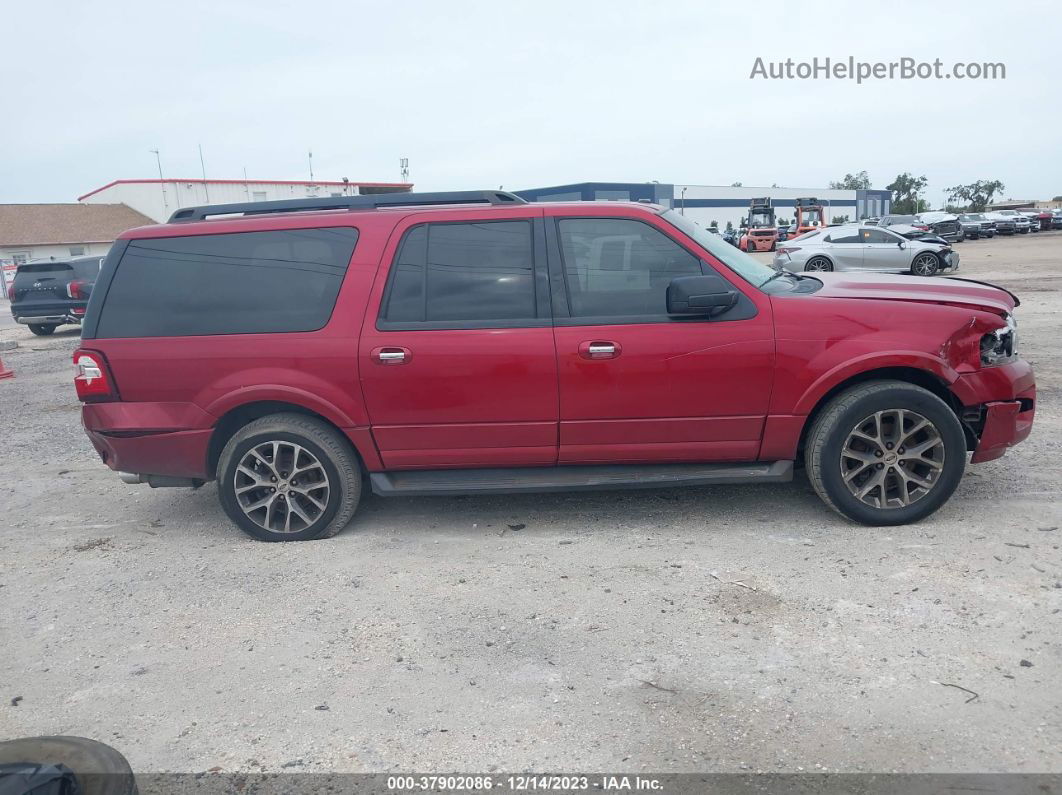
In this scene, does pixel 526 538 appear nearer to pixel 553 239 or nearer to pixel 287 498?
pixel 287 498

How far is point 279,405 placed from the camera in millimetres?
4668

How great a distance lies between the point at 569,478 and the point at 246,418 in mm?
1969

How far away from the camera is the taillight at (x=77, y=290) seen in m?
16.5

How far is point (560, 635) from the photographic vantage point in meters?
3.46

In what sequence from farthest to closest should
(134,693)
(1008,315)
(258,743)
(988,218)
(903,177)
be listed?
(903,177)
(988,218)
(1008,315)
(134,693)
(258,743)

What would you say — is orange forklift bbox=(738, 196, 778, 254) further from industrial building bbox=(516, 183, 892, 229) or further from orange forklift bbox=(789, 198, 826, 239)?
industrial building bbox=(516, 183, 892, 229)

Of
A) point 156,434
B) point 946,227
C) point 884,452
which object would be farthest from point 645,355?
point 946,227

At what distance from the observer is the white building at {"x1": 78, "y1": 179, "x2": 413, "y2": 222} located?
49.4 metres

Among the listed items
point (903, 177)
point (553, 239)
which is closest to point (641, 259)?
point (553, 239)

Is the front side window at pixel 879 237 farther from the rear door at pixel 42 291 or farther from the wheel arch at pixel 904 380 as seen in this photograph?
the rear door at pixel 42 291

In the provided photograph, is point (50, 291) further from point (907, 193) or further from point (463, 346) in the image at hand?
point (907, 193)

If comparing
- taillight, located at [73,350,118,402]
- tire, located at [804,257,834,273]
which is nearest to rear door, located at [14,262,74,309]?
taillight, located at [73,350,118,402]

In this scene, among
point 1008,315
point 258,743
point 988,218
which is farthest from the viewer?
point 988,218

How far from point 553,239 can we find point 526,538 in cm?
172
